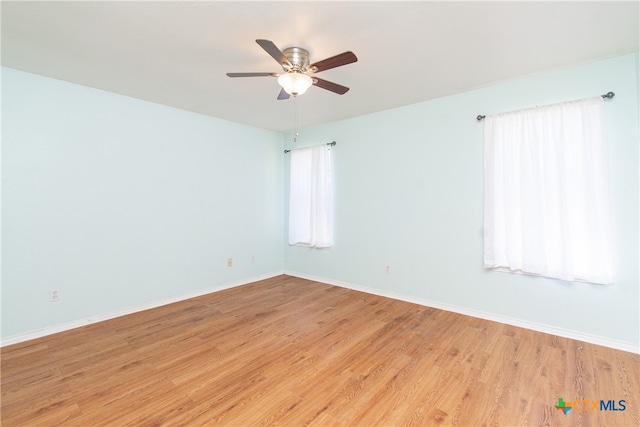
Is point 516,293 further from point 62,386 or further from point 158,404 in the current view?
point 62,386

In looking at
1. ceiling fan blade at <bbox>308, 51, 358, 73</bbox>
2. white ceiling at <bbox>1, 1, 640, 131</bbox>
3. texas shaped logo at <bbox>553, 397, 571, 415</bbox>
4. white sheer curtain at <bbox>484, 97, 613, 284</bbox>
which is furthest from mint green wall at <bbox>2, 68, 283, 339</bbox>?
texas shaped logo at <bbox>553, 397, 571, 415</bbox>

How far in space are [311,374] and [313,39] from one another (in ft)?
8.22

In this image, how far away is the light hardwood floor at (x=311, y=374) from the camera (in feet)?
5.59

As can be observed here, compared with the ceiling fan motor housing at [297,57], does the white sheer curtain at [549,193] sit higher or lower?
lower

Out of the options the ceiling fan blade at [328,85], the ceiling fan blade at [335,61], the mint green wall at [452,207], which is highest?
the ceiling fan blade at [328,85]

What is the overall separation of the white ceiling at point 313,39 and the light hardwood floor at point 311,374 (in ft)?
8.22

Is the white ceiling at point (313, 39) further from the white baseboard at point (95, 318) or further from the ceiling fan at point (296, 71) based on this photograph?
the white baseboard at point (95, 318)

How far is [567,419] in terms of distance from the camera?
166cm

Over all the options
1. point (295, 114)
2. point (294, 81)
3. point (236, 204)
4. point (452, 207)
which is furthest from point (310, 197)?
point (294, 81)

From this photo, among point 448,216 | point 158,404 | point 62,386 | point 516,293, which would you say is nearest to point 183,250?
point 62,386

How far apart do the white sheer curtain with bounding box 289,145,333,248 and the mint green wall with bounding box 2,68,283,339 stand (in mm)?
768

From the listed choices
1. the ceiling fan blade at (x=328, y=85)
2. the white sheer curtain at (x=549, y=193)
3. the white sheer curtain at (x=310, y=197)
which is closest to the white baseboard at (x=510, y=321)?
the white sheer curtain at (x=549, y=193)

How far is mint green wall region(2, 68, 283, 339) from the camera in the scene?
2.64 metres

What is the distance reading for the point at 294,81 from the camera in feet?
7.22
